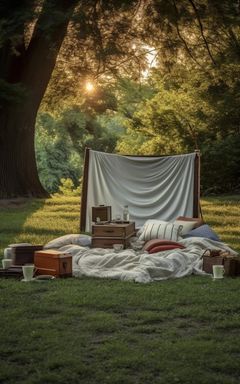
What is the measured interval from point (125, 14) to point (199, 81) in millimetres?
3983

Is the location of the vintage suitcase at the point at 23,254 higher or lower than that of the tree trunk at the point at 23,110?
lower

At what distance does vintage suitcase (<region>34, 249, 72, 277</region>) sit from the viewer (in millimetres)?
6652

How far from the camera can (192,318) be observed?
4902 millimetres

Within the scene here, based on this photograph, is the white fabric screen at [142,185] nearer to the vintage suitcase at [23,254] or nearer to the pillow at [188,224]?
the pillow at [188,224]

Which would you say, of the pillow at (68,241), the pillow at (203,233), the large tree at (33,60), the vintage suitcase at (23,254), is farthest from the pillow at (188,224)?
the large tree at (33,60)

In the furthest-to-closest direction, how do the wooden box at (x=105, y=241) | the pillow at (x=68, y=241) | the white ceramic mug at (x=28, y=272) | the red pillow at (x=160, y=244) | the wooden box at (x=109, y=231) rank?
1. the wooden box at (x=109, y=231)
2. the wooden box at (x=105, y=241)
3. the pillow at (x=68, y=241)
4. the red pillow at (x=160, y=244)
5. the white ceramic mug at (x=28, y=272)

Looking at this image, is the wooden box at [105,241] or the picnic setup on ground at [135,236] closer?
the picnic setup on ground at [135,236]

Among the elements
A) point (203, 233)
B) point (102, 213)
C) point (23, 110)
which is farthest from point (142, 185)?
point (23, 110)

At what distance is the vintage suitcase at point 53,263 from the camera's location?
665 cm

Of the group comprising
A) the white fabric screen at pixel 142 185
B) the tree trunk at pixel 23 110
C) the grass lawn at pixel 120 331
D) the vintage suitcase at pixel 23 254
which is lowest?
the grass lawn at pixel 120 331

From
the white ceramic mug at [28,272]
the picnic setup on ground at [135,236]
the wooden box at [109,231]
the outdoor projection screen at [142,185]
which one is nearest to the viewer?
the white ceramic mug at [28,272]

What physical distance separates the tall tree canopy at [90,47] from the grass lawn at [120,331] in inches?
293

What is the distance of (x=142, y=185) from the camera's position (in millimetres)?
11352

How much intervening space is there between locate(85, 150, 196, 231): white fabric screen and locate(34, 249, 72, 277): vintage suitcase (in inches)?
154
